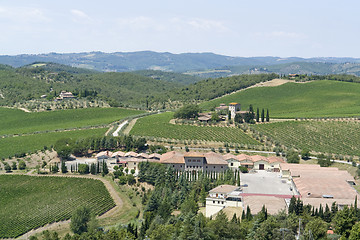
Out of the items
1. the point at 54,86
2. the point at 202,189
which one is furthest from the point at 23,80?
the point at 202,189

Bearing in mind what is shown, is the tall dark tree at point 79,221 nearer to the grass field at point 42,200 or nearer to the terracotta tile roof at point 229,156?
the grass field at point 42,200

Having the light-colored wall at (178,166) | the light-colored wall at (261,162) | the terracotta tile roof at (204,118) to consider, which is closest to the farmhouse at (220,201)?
the light-colored wall at (178,166)

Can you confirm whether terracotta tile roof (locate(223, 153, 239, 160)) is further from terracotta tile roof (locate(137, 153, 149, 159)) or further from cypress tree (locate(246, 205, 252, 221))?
cypress tree (locate(246, 205, 252, 221))

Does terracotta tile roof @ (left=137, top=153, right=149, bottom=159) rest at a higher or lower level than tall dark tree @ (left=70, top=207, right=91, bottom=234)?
higher

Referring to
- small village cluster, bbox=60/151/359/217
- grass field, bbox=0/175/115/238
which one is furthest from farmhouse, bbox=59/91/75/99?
grass field, bbox=0/175/115/238

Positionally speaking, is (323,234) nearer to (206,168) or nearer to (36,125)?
(206,168)

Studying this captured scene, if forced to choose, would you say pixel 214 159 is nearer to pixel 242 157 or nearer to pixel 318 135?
pixel 242 157

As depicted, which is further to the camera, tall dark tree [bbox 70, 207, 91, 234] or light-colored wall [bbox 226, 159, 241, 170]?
light-colored wall [bbox 226, 159, 241, 170]
